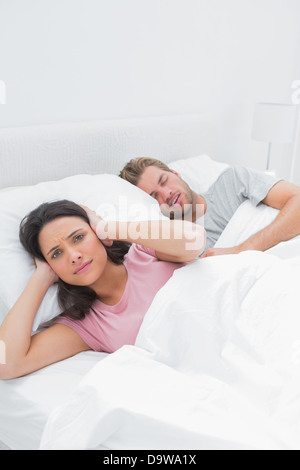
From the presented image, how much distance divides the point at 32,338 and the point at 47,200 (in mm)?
450

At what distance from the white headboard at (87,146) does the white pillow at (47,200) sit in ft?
0.45

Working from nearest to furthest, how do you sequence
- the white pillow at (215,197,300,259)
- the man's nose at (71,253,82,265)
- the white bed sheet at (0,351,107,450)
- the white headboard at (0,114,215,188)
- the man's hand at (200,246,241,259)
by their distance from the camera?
the white bed sheet at (0,351,107,450) < the man's nose at (71,253,82,265) < the white headboard at (0,114,215,188) < the man's hand at (200,246,241,259) < the white pillow at (215,197,300,259)

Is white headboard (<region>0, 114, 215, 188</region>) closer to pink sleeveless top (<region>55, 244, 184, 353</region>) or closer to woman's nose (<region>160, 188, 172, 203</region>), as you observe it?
Result: woman's nose (<region>160, 188, 172, 203</region>)

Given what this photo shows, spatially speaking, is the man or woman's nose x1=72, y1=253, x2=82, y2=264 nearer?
woman's nose x1=72, y1=253, x2=82, y2=264

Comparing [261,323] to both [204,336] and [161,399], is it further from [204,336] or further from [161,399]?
[161,399]

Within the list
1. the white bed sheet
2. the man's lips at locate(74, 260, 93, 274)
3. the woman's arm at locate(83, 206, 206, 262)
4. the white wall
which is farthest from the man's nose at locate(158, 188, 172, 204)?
A: the white bed sheet

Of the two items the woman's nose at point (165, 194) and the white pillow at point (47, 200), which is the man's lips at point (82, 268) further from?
the woman's nose at point (165, 194)

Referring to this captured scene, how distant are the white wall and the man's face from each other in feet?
1.17

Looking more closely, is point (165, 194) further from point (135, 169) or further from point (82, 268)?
point (82, 268)

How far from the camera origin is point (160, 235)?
3.92ft

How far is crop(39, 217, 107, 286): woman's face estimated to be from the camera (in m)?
1.14

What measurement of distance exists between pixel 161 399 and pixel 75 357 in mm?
360

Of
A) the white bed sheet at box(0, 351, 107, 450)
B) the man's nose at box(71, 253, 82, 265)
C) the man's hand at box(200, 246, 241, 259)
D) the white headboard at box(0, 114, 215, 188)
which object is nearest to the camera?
the white bed sheet at box(0, 351, 107, 450)

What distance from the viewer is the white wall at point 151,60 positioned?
154 cm
